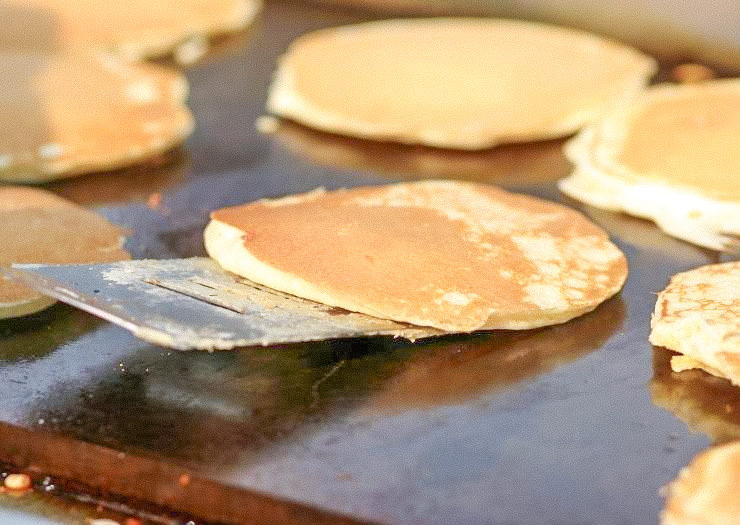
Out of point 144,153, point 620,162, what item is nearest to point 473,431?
point 620,162

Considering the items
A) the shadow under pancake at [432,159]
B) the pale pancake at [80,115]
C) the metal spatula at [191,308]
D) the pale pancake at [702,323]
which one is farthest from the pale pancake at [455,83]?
the metal spatula at [191,308]

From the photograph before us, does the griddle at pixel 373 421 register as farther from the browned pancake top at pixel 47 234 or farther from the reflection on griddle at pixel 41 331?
the browned pancake top at pixel 47 234

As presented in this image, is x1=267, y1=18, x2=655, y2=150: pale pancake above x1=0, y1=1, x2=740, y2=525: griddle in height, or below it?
above

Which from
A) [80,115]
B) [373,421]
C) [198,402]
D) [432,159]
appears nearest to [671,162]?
[432,159]

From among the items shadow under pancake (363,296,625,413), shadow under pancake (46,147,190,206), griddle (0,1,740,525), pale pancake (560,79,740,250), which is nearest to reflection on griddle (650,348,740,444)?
griddle (0,1,740,525)

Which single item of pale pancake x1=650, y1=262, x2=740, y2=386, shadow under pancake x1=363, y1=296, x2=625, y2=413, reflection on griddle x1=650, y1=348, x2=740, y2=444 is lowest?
shadow under pancake x1=363, y1=296, x2=625, y2=413

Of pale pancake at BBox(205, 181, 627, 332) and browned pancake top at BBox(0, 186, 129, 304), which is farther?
browned pancake top at BBox(0, 186, 129, 304)

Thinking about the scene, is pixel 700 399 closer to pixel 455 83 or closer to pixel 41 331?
pixel 41 331

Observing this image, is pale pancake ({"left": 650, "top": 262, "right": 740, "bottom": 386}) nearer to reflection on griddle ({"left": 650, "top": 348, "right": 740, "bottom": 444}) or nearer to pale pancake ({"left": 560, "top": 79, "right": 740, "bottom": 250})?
reflection on griddle ({"left": 650, "top": 348, "right": 740, "bottom": 444})
